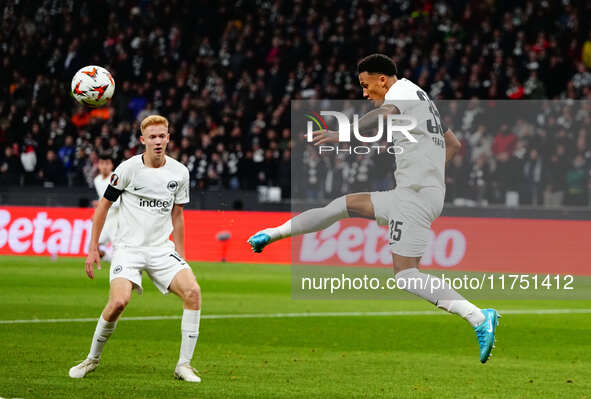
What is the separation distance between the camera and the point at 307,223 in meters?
8.82

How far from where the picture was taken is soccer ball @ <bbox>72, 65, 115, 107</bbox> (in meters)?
11.2

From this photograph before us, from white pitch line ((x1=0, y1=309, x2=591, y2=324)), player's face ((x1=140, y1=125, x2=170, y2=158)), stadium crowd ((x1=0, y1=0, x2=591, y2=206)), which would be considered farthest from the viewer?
stadium crowd ((x1=0, y1=0, x2=591, y2=206))

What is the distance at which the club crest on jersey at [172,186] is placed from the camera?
9430 mm

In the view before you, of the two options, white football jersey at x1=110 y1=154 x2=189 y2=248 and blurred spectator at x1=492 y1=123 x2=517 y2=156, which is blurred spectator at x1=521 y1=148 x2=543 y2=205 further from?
white football jersey at x1=110 y1=154 x2=189 y2=248

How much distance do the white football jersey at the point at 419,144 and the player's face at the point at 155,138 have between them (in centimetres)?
199

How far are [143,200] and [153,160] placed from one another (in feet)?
1.14

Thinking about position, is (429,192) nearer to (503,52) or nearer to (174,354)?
(174,354)

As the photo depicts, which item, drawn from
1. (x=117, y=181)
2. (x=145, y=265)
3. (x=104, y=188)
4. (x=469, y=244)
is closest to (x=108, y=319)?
(x=145, y=265)

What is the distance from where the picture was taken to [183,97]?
94.4 feet

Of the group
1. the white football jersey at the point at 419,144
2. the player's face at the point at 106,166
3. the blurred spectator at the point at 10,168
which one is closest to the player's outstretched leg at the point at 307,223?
the white football jersey at the point at 419,144

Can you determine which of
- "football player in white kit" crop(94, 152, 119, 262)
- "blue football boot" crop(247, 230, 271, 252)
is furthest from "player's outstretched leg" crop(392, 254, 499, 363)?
"football player in white kit" crop(94, 152, 119, 262)

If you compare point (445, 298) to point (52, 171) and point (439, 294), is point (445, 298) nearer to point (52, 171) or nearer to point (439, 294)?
point (439, 294)

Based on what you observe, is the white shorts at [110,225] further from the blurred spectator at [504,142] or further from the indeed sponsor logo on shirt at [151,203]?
the indeed sponsor logo on shirt at [151,203]

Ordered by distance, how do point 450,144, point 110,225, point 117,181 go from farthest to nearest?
point 110,225 → point 117,181 → point 450,144
